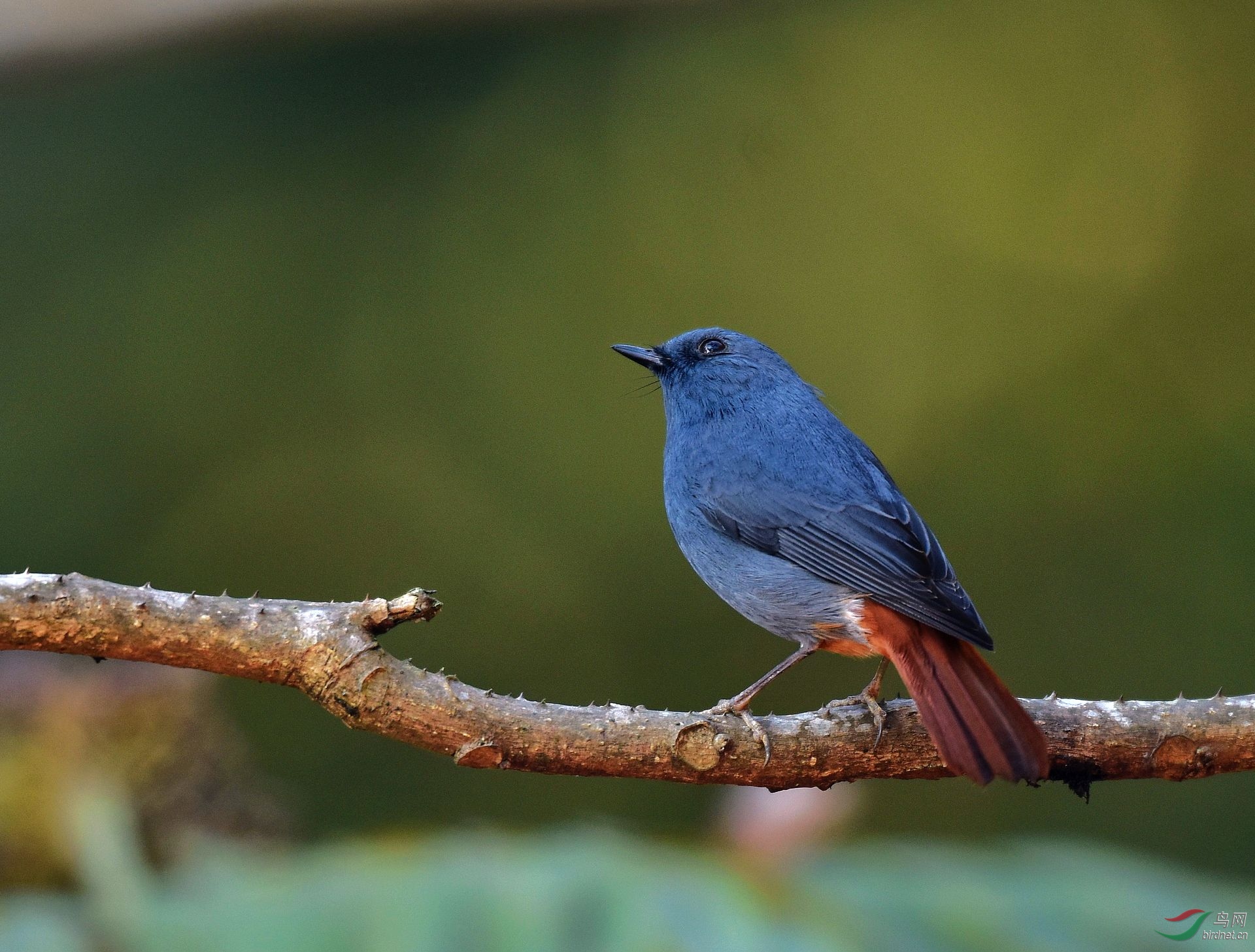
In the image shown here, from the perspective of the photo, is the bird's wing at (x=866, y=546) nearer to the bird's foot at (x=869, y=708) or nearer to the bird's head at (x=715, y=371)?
the bird's foot at (x=869, y=708)

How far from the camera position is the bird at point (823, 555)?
263 centimetres

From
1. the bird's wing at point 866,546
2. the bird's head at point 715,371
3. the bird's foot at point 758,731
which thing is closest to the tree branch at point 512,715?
the bird's foot at point 758,731

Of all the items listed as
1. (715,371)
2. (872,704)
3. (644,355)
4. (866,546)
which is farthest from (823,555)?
(644,355)

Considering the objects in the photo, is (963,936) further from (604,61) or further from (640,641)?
(604,61)

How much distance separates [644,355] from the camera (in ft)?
12.4

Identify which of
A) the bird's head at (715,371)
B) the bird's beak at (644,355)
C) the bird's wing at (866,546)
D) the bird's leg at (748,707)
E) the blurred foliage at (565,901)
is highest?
the bird's beak at (644,355)

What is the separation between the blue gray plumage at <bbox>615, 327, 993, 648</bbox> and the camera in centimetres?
300

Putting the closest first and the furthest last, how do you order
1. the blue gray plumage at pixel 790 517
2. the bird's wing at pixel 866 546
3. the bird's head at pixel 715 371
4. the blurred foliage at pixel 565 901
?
the blurred foliage at pixel 565 901 < the bird's wing at pixel 866 546 < the blue gray plumage at pixel 790 517 < the bird's head at pixel 715 371

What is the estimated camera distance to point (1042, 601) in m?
6.45

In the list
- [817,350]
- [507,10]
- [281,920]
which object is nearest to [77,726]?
[281,920]

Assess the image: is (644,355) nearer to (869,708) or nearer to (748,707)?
(748,707)

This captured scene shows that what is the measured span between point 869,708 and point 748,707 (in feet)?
0.88

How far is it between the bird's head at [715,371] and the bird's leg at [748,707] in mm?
790

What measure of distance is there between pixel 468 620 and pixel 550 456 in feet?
3.18
